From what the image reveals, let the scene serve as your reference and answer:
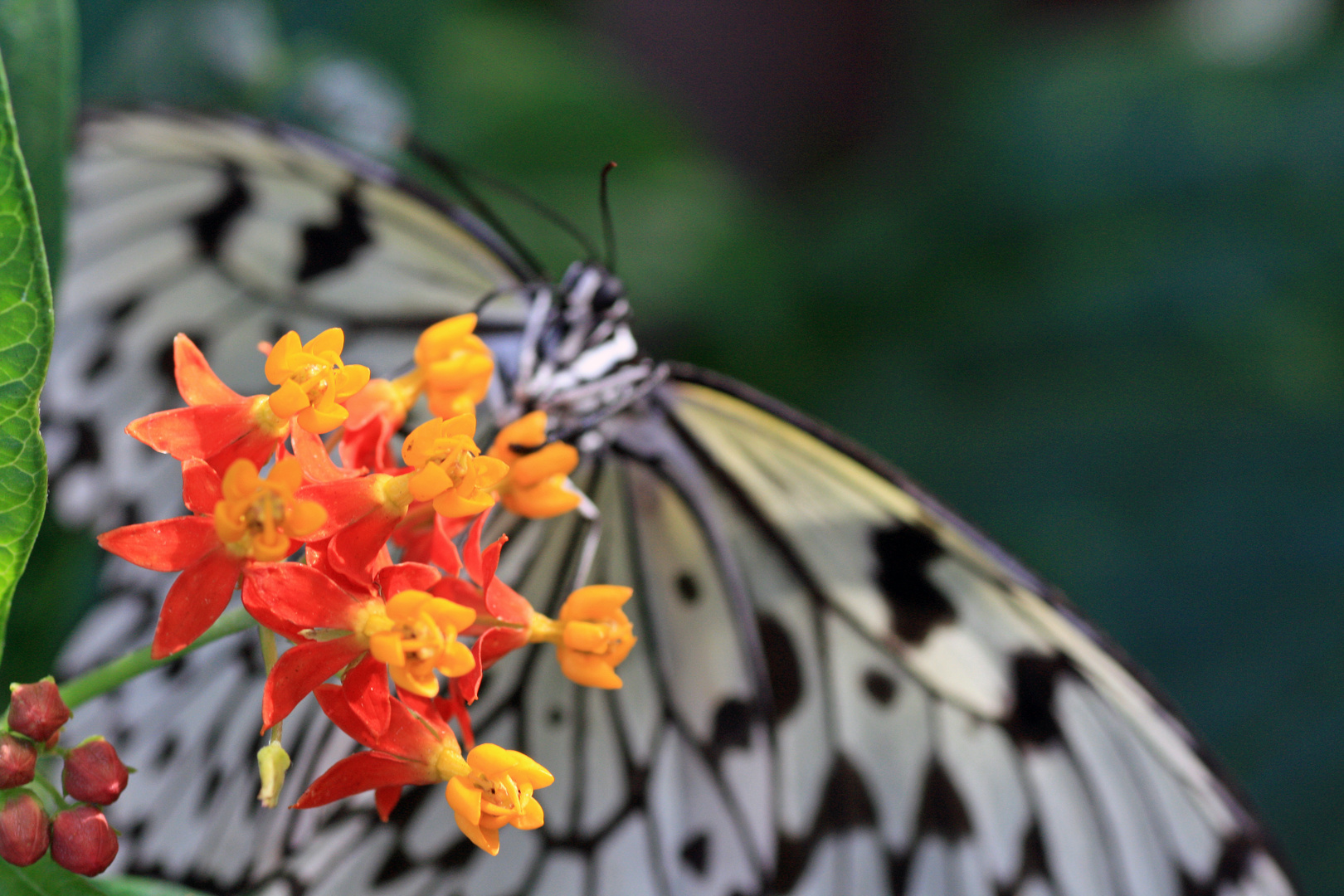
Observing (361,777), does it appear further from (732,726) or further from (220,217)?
(220,217)

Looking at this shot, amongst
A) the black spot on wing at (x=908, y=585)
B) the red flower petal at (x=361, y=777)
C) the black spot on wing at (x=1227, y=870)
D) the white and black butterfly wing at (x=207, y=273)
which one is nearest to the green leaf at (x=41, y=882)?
the red flower petal at (x=361, y=777)

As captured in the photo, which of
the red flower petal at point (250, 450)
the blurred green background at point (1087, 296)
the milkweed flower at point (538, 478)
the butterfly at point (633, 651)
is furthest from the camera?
the blurred green background at point (1087, 296)

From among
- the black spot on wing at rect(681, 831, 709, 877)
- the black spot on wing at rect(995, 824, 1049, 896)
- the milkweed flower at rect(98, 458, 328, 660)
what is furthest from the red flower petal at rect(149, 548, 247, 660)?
the black spot on wing at rect(995, 824, 1049, 896)

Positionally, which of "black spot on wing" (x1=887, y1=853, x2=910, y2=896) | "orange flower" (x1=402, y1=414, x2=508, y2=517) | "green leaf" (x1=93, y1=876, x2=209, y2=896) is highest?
"orange flower" (x1=402, y1=414, x2=508, y2=517)

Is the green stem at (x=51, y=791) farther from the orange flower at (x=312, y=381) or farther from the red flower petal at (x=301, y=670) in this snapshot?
the orange flower at (x=312, y=381)

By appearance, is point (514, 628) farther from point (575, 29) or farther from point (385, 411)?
point (575, 29)

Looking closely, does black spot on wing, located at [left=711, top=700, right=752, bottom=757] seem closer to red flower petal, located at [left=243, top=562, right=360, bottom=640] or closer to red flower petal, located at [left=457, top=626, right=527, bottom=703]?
red flower petal, located at [left=457, top=626, right=527, bottom=703]

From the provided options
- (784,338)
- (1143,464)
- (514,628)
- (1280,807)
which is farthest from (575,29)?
(514,628)
